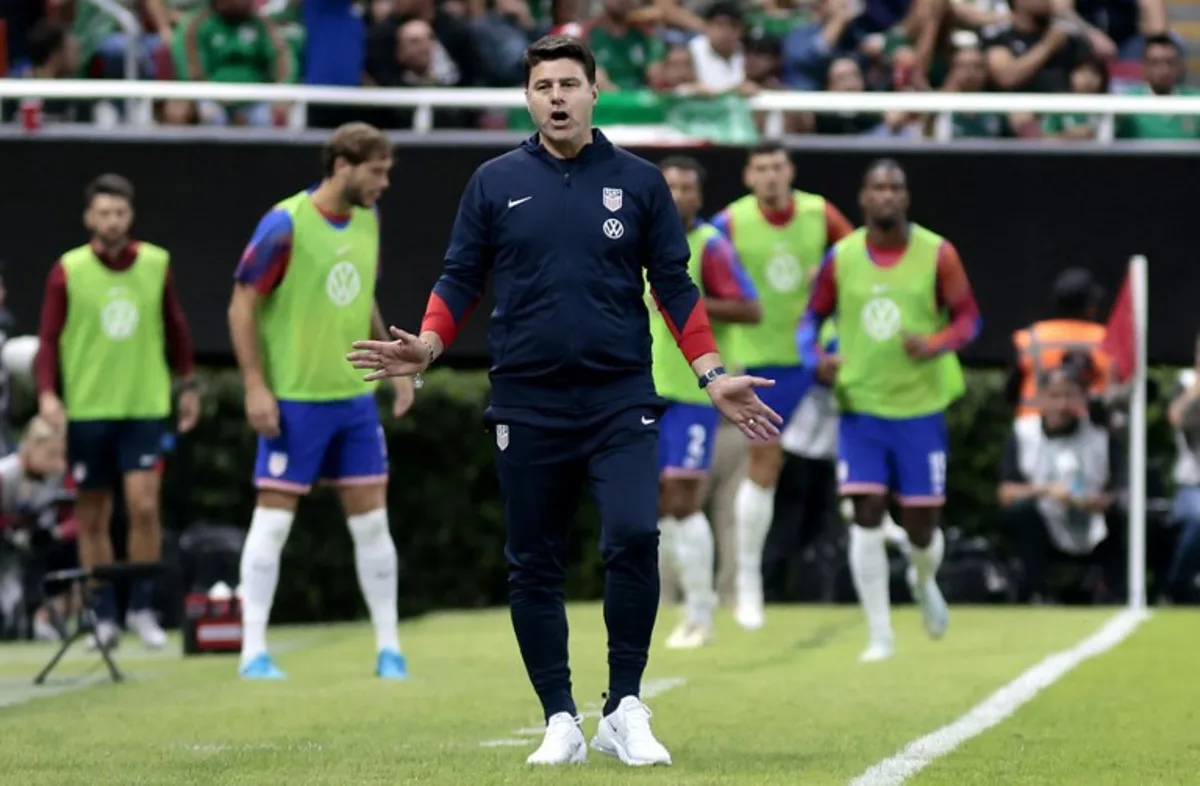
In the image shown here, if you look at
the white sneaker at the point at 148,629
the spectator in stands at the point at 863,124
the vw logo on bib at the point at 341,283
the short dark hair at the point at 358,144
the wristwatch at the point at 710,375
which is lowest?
the white sneaker at the point at 148,629

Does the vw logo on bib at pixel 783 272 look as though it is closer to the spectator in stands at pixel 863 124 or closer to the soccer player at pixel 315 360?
the spectator in stands at pixel 863 124

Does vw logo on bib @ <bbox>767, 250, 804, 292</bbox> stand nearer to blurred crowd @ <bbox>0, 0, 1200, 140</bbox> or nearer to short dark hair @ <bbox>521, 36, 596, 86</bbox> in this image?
blurred crowd @ <bbox>0, 0, 1200, 140</bbox>

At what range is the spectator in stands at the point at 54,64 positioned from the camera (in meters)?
19.9

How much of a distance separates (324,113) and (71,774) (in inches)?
448

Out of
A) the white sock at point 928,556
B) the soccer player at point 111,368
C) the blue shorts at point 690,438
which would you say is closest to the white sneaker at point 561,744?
the white sock at point 928,556

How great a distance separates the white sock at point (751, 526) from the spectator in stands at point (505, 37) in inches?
188

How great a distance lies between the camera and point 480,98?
19406 millimetres

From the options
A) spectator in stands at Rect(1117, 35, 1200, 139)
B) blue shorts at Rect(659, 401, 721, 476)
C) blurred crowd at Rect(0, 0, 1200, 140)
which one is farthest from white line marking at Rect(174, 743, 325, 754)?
spectator in stands at Rect(1117, 35, 1200, 139)

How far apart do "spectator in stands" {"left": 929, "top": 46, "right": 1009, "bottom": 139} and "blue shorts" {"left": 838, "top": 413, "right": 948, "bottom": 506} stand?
5929 mm

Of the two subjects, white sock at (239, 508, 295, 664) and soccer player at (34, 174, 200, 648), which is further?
soccer player at (34, 174, 200, 648)

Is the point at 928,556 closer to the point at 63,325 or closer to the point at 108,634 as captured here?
the point at 108,634

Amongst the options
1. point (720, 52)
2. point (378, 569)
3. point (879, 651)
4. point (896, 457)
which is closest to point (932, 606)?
point (879, 651)

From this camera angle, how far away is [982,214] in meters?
20.0

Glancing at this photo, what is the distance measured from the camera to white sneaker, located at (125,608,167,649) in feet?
53.0
